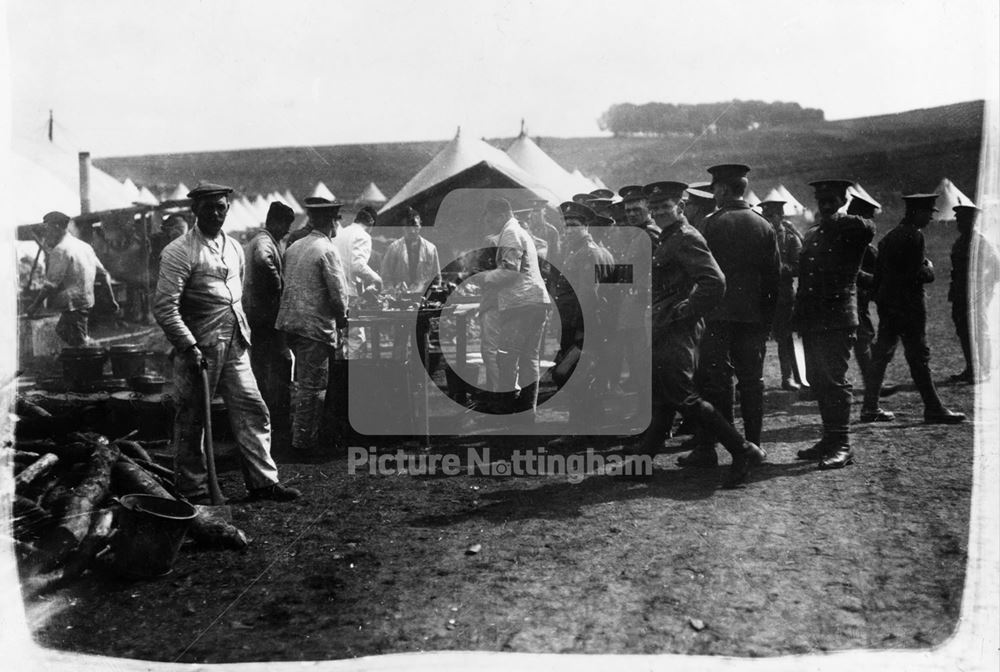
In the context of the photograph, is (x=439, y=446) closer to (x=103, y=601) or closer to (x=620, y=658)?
(x=103, y=601)

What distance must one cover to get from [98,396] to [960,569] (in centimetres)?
590

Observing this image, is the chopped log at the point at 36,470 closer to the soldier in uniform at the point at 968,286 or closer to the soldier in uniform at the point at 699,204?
the soldier in uniform at the point at 699,204

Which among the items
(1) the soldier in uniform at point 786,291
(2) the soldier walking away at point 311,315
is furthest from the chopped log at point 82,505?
(1) the soldier in uniform at point 786,291

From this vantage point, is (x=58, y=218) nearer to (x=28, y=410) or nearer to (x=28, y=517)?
(x=28, y=410)

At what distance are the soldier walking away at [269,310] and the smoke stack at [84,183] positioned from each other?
10.5 meters

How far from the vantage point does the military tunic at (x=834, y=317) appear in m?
5.34

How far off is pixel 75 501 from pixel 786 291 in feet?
21.6

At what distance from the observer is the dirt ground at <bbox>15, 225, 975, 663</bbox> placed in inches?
122

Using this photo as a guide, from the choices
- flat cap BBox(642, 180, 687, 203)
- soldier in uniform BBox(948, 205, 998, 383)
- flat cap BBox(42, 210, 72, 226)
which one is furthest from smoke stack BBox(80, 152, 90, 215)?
soldier in uniform BBox(948, 205, 998, 383)

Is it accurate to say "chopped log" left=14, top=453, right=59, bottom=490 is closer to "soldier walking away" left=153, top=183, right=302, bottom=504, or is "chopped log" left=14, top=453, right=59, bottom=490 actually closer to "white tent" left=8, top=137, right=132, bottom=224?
"soldier walking away" left=153, top=183, right=302, bottom=504

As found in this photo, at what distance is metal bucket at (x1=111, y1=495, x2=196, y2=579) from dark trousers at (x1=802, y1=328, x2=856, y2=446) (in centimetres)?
415

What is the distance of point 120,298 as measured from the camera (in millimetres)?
13875

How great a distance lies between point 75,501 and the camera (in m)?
4.00

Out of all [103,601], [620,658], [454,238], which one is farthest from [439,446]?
[454,238]
